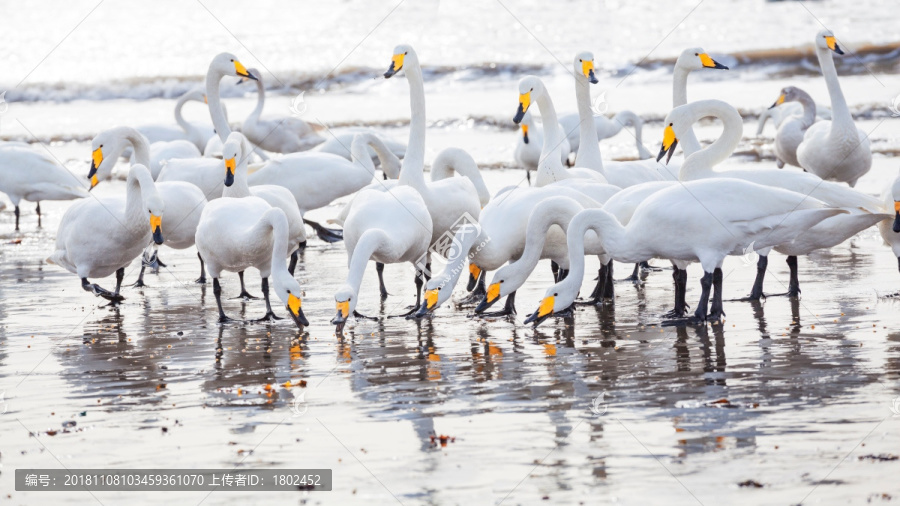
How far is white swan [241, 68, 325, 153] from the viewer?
2208cm

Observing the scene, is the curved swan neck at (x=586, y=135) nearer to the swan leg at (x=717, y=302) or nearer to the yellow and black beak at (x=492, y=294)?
the yellow and black beak at (x=492, y=294)

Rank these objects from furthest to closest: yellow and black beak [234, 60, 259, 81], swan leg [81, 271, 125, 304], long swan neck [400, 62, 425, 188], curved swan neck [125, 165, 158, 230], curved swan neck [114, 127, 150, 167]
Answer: yellow and black beak [234, 60, 259, 81]
curved swan neck [114, 127, 150, 167]
long swan neck [400, 62, 425, 188]
swan leg [81, 271, 125, 304]
curved swan neck [125, 165, 158, 230]

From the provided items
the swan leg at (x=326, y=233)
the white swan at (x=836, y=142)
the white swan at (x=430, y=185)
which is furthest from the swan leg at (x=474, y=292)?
the white swan at (x=836, y=142)

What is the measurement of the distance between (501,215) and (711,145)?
87.8 inches

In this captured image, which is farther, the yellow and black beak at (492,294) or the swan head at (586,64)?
the swan head at (586,64)

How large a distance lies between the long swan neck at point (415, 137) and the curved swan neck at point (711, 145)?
2.57m

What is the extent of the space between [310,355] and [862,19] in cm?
4528

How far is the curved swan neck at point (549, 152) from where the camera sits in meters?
12.5

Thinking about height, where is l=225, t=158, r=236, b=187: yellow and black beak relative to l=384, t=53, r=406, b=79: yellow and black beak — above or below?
below

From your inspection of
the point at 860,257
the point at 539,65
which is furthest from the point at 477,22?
the point at 860,257

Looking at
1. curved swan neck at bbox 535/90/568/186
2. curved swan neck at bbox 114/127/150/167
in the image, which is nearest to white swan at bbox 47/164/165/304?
curved swan neck at bbox 114/127/150/167

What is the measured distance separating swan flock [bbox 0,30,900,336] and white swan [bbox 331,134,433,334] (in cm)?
2

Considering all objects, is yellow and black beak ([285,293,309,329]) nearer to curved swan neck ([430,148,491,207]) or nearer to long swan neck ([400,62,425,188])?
long swan neck ([400,62,425,188])

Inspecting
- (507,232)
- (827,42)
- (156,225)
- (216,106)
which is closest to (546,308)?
(507,232)
